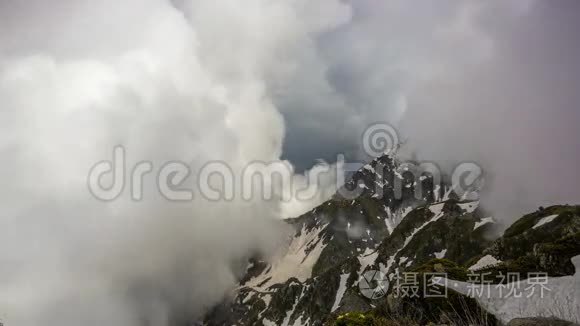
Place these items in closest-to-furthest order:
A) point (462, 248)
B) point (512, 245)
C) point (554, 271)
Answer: point (554, 271) → point (512, 245) → point (462, 248)

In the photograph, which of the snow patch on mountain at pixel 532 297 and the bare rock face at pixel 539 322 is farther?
the snow patch on mountain at pixel 532 297

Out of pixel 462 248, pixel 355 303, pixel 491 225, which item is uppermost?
pixel 491 225

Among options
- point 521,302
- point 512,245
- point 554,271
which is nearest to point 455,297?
point 521,302

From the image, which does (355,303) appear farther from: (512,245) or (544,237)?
(512,245)

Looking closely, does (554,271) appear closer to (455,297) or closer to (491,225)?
(455,297)

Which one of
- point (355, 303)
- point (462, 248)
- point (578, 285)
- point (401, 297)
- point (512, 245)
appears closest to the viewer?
point (578, 285)

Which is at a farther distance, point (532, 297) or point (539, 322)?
point (532, 297)

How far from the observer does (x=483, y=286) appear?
21.6m

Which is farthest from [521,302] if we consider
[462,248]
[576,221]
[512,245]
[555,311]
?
[462,248]

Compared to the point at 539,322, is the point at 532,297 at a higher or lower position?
higher

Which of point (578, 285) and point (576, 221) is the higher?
point (576, 221)

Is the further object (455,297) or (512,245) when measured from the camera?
(512,245)

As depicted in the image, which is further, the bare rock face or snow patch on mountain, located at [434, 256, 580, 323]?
snow patch on mountain, located at [434, 256, 580, 323]

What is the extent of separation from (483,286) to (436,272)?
9.65ft
